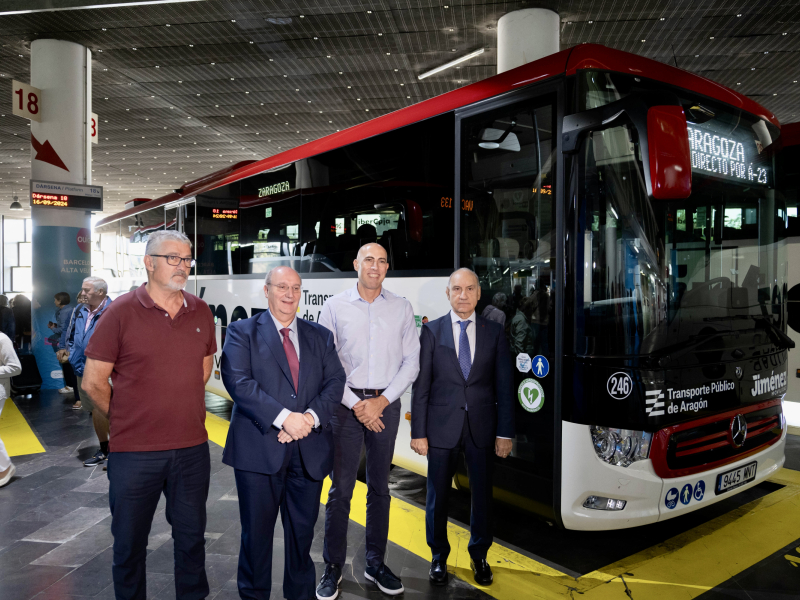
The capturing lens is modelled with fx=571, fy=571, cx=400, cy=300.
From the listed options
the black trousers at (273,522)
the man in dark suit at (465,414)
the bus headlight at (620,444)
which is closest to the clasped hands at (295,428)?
the black trousers at (273,522)

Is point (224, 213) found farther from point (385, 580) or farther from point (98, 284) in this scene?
point (385, 580)

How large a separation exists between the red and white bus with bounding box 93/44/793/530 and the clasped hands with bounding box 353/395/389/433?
0.92 metres

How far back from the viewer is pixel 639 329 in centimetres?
325

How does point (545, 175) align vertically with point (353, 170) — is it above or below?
below

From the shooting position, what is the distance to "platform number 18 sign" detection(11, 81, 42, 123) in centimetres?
925

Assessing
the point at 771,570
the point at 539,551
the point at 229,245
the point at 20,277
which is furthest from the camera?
the point at 20,277

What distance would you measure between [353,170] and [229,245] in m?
2.82

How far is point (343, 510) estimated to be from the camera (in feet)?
10.7

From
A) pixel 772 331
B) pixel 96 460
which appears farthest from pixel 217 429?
pixel 772 331

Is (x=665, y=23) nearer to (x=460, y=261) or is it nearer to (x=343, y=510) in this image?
(x=460, y=261)

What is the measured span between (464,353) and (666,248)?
1326 millimetres

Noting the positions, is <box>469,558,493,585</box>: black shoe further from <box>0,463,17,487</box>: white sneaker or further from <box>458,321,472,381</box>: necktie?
<box>0,463,17,487</box>: white sneaker

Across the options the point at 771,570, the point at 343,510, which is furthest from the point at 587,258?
the point at 771,570

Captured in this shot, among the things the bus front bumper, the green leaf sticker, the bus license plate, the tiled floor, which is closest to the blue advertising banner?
the tiled floor
